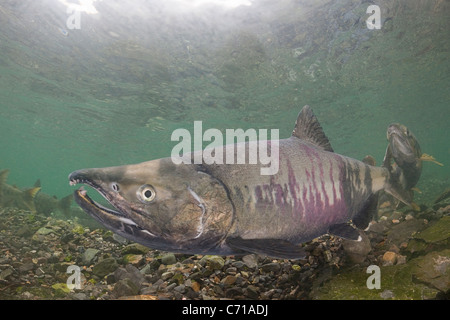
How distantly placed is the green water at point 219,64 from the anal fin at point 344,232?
10.4 m

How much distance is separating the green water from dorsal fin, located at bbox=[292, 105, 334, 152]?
30.3ft

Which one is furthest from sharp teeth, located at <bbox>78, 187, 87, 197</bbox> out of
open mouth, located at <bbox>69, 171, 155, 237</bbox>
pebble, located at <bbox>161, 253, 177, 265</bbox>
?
pebble, located at <bbox>161, 253, 177, 265</bbox>

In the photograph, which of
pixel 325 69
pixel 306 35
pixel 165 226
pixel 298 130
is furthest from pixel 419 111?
pixel 165 226

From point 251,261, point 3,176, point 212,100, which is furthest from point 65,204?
point 212,100

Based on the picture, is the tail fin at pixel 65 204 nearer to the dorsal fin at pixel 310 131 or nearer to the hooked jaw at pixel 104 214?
the hooked jaw at pixel 104 214

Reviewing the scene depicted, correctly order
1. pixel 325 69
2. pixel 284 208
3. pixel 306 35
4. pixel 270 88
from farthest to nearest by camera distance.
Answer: pixel 270 88 < pixel 325 69 < pixel 306 35 < pixel 284 208

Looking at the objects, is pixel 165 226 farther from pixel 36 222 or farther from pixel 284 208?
pixel 36 222

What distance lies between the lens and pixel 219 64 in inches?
574

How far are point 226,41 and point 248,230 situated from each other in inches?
484

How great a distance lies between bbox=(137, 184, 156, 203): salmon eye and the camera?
198cm

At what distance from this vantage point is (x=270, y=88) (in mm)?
17875

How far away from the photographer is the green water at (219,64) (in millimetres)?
11430

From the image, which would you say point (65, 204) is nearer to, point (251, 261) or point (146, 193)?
point (251, 261)

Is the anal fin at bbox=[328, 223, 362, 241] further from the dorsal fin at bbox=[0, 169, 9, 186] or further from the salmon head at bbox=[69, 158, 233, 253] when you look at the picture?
the dorsal fin at bbox=[0, 169, 9, 186]
